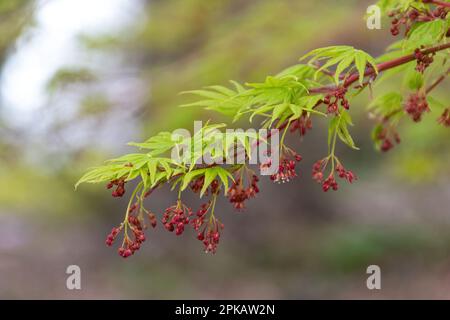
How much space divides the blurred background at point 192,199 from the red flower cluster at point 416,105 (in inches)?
105

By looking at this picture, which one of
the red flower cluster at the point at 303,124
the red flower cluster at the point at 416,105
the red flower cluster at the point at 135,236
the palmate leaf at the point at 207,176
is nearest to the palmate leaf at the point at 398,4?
the red flower cluster at the point at 416,105

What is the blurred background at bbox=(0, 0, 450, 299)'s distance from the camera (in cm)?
501

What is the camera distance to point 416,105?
216cm

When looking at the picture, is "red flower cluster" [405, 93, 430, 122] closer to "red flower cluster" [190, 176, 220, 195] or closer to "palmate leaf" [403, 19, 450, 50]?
"palmate leaf" [403, 19, 450, 50]

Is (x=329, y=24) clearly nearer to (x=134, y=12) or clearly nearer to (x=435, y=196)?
(x=134, y=12)

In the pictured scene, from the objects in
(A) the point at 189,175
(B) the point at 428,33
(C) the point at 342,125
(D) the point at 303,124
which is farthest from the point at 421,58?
(A) the point at 189,175

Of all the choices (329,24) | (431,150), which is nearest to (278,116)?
(329,24)

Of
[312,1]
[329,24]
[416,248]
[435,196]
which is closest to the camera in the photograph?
[329,24]

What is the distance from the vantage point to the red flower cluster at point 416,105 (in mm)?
2125

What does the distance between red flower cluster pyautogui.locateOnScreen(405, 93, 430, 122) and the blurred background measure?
2672mm

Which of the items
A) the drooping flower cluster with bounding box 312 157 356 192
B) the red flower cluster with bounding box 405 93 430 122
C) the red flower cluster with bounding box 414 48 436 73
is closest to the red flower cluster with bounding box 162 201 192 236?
the drooping flower cluster with bounding box 312 157 356 192

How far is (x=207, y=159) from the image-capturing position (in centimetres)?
166

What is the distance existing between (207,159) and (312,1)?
4.04 m

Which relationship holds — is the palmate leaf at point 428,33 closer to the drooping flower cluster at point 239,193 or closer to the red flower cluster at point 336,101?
the red flower cluster at point 336,101
